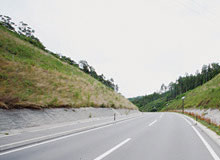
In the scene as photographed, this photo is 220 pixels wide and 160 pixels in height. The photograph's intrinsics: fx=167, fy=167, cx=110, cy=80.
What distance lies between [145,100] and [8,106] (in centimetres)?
19035

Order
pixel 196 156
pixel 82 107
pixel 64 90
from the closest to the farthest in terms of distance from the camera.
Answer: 1. pixel 196 156
2. pixel 82 107
3. pixel 64 90

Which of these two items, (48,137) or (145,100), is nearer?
(48,137)

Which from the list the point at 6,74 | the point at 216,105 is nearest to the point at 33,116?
the point at 6,74

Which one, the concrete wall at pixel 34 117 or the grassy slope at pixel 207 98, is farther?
the grassy slope at pixel 207 98

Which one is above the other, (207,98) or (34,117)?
A: (207,98)

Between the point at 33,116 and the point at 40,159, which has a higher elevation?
the point at 33,116

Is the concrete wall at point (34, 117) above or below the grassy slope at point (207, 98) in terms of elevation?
below

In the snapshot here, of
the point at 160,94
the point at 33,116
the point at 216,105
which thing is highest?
the point at 160,94

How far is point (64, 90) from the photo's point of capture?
20.1m

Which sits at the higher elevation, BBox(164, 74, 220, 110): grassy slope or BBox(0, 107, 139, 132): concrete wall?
BBox(164, 74, 220, 110): grassy slope

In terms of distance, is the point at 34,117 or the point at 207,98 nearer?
the point at 34,117

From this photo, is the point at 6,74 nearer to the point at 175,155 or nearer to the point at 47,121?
the point at 47,121

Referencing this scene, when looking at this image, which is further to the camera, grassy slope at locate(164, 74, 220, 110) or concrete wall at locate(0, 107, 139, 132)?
grassy slope at locate(164, 74, 220, 110)

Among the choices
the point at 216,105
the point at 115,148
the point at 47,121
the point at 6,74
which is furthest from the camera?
the point at 216,105
